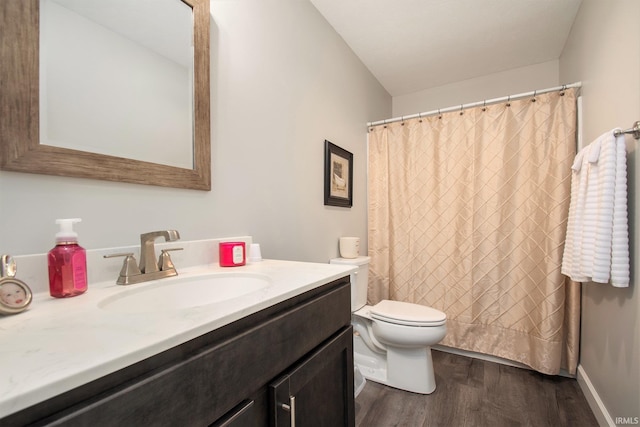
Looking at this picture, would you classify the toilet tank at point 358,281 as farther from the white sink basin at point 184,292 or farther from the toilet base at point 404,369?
the white sink basin at point 184,292

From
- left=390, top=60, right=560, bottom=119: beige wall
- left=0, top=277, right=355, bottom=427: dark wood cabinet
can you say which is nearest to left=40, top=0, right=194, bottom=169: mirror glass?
left=0, top=277, right=355, bottom=427: dark wood cabinet

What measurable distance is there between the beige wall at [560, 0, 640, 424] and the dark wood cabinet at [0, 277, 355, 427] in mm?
1162

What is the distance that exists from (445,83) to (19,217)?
3.04 meters

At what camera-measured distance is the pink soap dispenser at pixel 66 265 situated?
25.6 inches

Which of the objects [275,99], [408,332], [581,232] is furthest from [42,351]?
[581,232]

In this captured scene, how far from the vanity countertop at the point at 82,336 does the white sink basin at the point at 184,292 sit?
0.03 m

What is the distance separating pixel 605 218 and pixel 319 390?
1.32 metres

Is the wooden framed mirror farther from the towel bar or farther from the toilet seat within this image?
the towel bar

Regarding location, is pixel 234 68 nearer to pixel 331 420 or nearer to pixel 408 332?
pixel 331 420

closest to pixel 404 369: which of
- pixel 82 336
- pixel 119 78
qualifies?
pixel 82 336

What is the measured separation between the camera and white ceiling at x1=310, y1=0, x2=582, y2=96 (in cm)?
174

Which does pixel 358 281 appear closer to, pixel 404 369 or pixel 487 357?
pixel 404 369

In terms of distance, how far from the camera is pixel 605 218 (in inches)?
46.3

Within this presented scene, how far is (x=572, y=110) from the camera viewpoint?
5.80 ft
